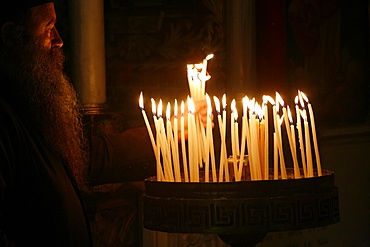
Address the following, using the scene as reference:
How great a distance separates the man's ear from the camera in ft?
11.3

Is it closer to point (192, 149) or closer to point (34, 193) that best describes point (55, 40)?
point (34, 193)

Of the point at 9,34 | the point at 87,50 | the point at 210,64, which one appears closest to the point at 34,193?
the point at 9,34

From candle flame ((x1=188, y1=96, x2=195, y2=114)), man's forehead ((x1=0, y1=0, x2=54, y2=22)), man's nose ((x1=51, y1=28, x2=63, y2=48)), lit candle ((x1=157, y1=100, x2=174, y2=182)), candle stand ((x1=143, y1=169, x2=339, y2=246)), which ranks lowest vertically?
candle stand ((x1=143, y1=169, x2=339, y2=246))

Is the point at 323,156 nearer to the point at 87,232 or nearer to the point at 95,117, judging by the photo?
the point at 95,117

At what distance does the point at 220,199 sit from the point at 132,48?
3.47 metres

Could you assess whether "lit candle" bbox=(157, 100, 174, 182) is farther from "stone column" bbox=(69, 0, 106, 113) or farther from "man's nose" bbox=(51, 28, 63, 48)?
"stone column" bbox=(69, 0, 106, 113)

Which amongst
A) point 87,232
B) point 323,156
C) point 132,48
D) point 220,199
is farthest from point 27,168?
point 323,156

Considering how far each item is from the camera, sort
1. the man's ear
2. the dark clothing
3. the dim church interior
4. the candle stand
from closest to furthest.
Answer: the candle stand → the dark clothing → the man's ear → the dim church interior

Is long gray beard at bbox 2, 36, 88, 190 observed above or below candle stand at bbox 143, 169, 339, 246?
above

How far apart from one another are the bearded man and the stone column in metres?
1.62

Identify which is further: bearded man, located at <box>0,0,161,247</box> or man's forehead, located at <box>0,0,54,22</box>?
man's forehead, located at <box>0,0,54,22</box>

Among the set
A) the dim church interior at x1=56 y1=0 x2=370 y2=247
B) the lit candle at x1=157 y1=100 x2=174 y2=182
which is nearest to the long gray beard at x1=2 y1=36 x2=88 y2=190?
the lit candle at x1=157 y1=100 x2=174 y2=182

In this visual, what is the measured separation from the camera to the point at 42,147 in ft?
10.7

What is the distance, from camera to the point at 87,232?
3.33m
